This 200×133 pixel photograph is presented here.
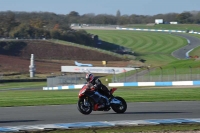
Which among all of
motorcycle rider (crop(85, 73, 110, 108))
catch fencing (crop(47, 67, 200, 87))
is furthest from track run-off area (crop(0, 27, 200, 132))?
catch fencing (crop(47, 67, 200, 87))

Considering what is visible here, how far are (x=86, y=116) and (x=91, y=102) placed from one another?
0.63 meters

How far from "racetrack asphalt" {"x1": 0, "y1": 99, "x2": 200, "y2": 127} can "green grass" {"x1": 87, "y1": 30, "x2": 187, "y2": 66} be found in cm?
8979

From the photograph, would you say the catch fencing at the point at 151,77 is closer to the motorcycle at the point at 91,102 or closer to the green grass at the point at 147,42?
the motorcycle at the point at 91,102

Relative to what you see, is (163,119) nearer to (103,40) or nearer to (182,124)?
(182,124)

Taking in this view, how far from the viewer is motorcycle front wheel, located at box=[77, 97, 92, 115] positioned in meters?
19.0

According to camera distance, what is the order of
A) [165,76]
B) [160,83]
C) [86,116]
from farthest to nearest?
[165,76]
[160,83]
[86,116]

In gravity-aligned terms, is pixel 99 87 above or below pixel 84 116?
above

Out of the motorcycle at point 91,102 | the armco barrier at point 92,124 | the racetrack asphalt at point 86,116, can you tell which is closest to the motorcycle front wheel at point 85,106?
the motorcycle at point 91,102

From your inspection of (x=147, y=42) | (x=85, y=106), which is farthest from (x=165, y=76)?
(x=147, y=42)

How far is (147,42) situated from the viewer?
13962cm

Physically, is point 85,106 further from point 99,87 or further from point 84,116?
point 99,87

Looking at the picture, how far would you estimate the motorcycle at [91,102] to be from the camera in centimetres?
1883

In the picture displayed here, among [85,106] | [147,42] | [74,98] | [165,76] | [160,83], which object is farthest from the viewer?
[147,42]

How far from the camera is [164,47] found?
13038 cm
